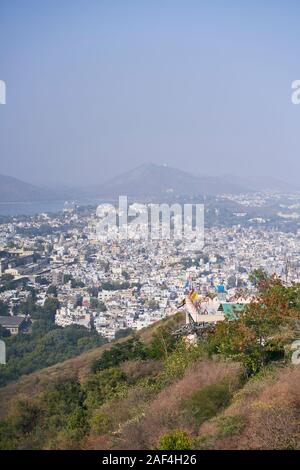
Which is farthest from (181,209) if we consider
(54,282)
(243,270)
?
(54,282)

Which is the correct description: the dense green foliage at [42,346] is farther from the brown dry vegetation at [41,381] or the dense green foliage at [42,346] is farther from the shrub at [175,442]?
the shrub at [175,442]

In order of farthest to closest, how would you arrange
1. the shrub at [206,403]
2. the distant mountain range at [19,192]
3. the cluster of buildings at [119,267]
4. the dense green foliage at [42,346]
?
the distant mountain range at [19,192] → the cluster of buildings at [119,267] → the dense green foliage at [42,346] → the shrub at [206,403]

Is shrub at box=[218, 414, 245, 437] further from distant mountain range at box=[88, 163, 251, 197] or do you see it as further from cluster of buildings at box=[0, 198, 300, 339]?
distant mountain range at box=[88, 163, 251, 197]

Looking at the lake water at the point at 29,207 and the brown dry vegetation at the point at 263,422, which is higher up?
the brown dry vegetation at the point at 263,422

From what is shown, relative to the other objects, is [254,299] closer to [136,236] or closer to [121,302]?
[121,302]

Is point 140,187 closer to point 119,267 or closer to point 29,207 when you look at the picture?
point 29,207

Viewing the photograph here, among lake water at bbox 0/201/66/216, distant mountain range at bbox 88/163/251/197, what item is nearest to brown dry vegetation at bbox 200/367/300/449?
lake water at bbox 0/201/66/216

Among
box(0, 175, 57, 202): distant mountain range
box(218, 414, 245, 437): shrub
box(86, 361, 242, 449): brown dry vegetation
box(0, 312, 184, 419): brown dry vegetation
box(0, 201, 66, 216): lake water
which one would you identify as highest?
box(218, 414, 245, 437): shrub

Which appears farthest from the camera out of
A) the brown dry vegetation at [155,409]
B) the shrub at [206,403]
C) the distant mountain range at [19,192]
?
the distant mountain range at [19,192]

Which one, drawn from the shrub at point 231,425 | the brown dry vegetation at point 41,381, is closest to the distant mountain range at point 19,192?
the brown dry vegetation at point 41,381
